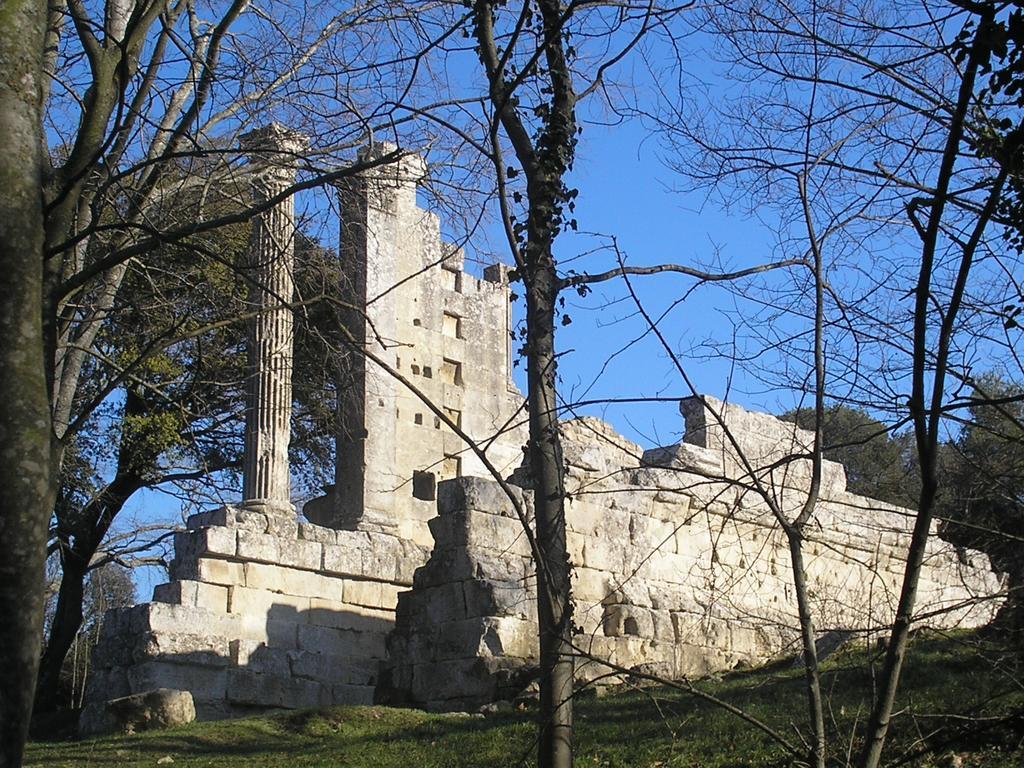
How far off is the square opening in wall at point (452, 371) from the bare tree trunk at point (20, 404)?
787 inches

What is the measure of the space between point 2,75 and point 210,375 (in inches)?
696

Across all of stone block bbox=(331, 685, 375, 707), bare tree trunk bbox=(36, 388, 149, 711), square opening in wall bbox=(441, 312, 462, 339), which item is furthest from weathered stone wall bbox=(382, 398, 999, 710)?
square opening in wall bbox=(441, 312, 462, 339)

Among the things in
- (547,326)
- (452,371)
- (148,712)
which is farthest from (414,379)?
(547,326)

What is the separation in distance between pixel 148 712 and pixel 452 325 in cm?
1402

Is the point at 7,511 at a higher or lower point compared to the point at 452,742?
higher

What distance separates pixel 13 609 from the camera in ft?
15.0

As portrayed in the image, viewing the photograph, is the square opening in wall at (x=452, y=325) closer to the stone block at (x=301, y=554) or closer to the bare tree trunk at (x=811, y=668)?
the stone block at (x=301, y=554)

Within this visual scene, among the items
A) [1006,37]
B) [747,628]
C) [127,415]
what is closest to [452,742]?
[747,628]

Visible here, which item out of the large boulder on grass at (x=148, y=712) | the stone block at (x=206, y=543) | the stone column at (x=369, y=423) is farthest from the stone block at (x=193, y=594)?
the stone column at (x=369, y=423)

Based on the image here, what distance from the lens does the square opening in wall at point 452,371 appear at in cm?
2516

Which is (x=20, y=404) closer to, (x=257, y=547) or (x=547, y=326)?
(x=547, y=326)

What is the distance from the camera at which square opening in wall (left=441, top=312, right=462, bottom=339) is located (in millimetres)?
25303

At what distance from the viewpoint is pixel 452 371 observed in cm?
2538

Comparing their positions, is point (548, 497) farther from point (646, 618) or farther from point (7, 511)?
point (646, 618)
